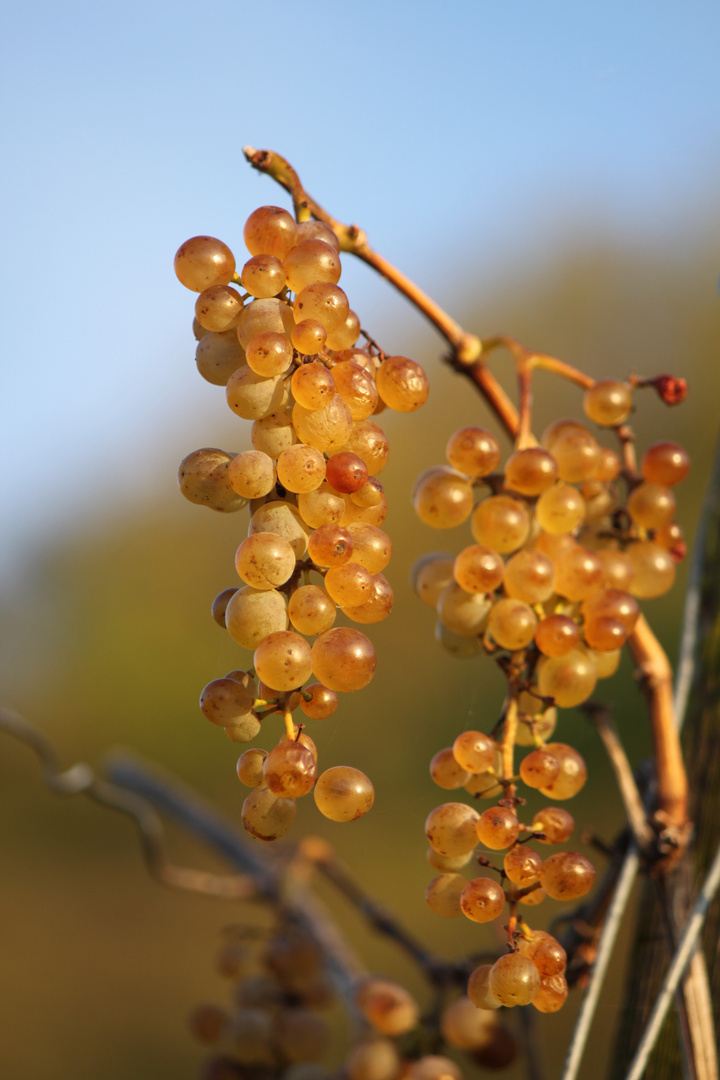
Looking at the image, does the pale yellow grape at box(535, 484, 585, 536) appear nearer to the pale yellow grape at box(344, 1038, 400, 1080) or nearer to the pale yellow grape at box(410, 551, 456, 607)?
the pale yellow grape at box(410, 551, 456, 607)

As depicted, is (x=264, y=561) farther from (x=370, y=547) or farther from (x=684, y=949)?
(x=684, y=949)

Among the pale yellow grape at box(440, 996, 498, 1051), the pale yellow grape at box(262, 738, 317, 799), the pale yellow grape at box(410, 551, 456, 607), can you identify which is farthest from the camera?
the pale yellow grape at box(440, 996, 498, 1051)

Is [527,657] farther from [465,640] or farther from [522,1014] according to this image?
[522,1014]

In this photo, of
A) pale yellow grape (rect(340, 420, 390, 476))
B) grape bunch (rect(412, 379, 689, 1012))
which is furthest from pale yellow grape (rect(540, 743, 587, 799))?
pale yellow grape (rect(340, 420, 390, 476))

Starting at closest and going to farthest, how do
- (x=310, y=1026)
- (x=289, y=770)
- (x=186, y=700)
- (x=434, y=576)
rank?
(x=289, y=770) < (x=434, y=576) < (x=310, y=1026) < (x=186, y=700)

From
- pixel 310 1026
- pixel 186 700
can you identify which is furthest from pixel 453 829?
pixel 186 700

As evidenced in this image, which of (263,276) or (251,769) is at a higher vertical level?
(263,276)

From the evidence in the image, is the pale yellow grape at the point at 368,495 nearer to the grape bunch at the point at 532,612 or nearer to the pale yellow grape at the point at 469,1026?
the grape bunch at the point at 532,612
